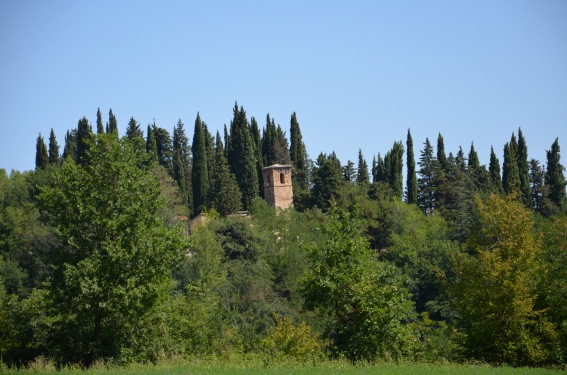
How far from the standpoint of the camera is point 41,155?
6469 cm

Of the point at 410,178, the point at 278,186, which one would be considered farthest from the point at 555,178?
the point at 278,186

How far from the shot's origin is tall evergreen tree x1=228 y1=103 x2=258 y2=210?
2394 inches

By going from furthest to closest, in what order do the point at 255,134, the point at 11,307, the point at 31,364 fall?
the point at 255,134 < the point at 11,307 < the point at 31,364

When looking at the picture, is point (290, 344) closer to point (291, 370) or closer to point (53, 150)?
point (291, 370)

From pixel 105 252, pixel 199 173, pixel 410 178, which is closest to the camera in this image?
pixel 105 252

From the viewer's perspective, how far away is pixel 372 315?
76.9 feet

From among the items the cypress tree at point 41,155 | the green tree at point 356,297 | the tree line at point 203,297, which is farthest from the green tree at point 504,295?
the cypress tree at point 41,155

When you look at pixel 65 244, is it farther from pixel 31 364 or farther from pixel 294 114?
pixel 294 114

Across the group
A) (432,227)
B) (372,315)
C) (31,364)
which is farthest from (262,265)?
(31,364)

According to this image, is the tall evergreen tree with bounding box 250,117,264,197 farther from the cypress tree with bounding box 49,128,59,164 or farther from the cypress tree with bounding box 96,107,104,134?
the cypress tree with bounding box 49,128,59,164

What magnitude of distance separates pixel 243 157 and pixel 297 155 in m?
6.73

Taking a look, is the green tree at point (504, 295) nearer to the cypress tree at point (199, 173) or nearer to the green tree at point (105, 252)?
the green tree at point (105, 252)

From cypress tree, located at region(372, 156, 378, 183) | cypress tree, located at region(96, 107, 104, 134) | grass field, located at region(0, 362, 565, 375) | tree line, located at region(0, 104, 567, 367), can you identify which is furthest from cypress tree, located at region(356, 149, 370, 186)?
grass field, located at region(0, 362, 565, 375)

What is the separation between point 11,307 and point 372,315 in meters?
12.9
